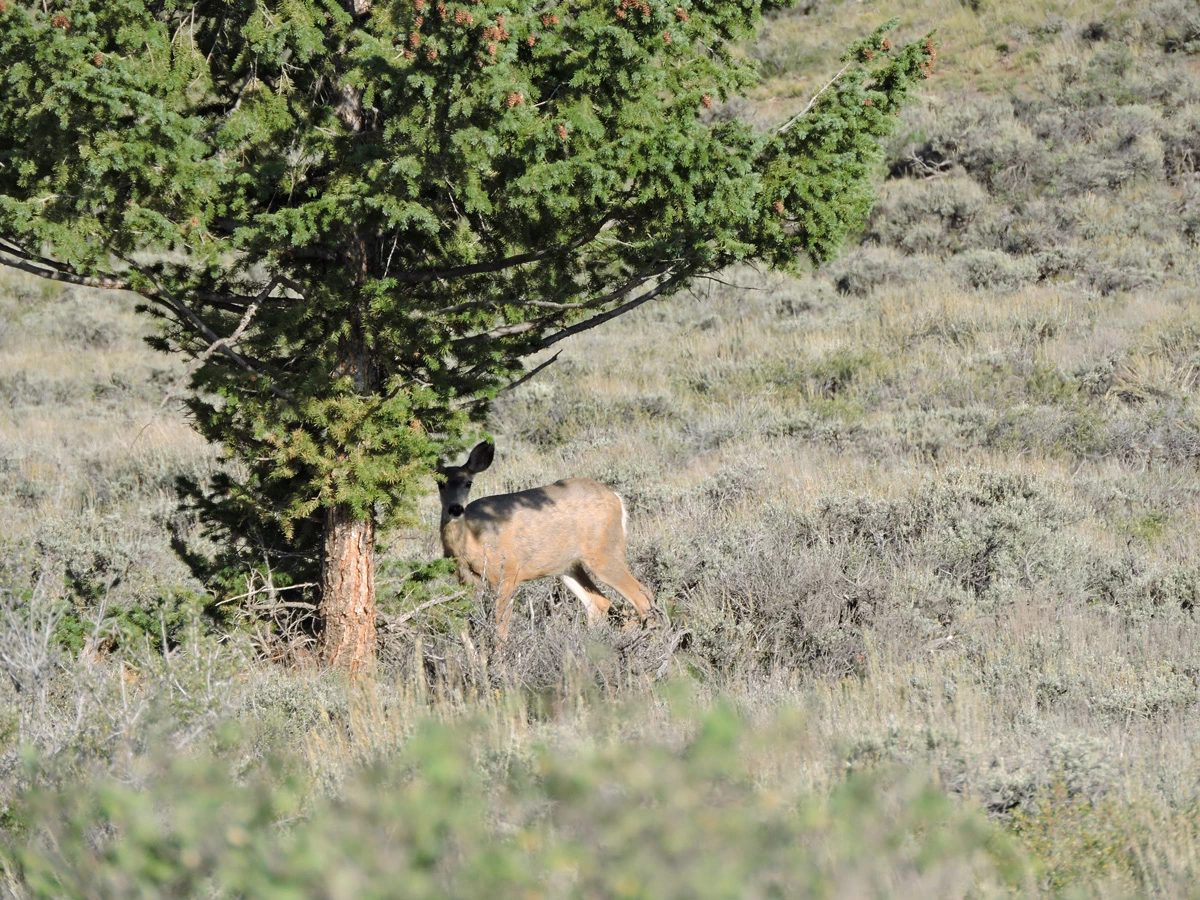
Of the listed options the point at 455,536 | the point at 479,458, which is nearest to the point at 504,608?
the point at 455,536

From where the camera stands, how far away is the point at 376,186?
534 centimetres

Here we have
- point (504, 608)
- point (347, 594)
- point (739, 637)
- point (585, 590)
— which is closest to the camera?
point (347, 594)

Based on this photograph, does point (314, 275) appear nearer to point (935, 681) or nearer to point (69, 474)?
point (935, 681)

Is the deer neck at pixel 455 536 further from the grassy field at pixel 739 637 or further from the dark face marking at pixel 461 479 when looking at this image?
the grassy field at pixel 739 637

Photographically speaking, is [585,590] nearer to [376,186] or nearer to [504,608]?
[504,608]

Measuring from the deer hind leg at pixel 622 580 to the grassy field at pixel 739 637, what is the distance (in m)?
0.19

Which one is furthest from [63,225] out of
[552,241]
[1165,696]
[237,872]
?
[1165,696]

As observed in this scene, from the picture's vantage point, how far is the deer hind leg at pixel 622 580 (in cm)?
822

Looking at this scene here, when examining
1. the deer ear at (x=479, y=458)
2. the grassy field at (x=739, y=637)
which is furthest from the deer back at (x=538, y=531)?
the grassy field at (x=739, y=637)

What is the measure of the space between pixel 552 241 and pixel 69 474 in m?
Result: 9.07

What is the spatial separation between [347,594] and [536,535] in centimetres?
186

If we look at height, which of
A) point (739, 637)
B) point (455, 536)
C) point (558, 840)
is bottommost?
point (739, 637)

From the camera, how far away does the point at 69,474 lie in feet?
42.5

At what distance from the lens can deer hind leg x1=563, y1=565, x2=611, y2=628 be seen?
28.0 ft
